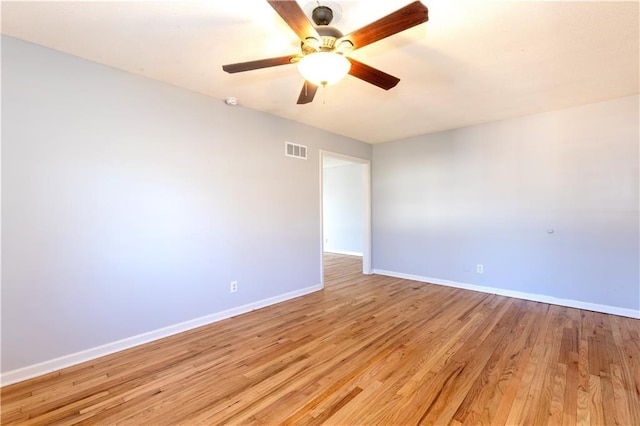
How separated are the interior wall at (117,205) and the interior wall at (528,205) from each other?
8.62ft

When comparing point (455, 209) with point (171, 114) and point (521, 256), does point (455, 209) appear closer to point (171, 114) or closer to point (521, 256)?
point (521, 256)

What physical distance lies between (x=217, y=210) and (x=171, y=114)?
3.54 feet

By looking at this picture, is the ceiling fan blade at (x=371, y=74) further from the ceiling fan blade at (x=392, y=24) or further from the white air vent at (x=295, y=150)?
the white air vent at (x=295, y=150)

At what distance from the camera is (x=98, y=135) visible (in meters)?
2.41

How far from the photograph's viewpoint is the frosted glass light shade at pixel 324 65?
1.71 m

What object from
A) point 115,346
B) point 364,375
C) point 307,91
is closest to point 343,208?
point 307,91

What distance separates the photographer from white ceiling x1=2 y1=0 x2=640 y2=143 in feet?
5.85

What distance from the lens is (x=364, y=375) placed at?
6.88ft

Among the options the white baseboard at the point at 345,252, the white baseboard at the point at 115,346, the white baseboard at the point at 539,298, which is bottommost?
the white baseboard at the point at 115,346

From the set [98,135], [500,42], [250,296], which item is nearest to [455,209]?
[500,42]

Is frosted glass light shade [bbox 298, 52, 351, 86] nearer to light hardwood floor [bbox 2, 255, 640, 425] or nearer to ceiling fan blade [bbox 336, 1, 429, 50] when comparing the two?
ceiling fan blade [bbox 336, 1, 429, 50]

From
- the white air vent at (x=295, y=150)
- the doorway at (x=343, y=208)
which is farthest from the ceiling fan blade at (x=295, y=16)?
the doorway at (x=343, y=208)

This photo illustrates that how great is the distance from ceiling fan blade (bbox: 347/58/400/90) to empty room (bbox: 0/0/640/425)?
0.6 inches

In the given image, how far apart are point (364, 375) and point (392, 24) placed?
2.30 m
